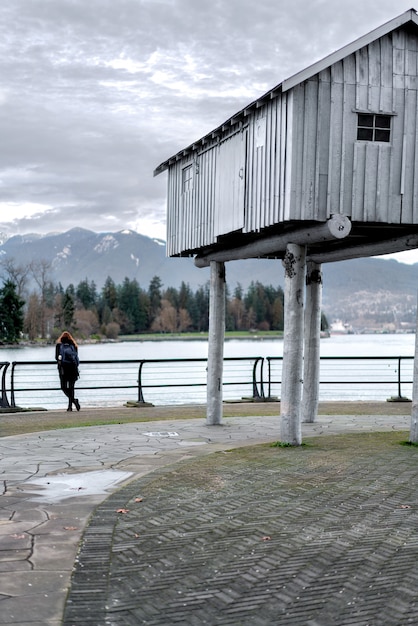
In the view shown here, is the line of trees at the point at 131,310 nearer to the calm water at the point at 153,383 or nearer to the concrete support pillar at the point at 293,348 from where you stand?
the calm water at the point at 153,383

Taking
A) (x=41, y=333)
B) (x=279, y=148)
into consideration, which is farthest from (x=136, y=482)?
(x=41, y=333)

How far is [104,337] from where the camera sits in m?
147

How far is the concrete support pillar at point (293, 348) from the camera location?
11656 millimetres

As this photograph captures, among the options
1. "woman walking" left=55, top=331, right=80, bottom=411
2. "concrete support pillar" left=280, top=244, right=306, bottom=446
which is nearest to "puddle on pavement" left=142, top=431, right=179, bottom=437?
"concrete support pillar" left=280, top=244, right=306, bottom=446

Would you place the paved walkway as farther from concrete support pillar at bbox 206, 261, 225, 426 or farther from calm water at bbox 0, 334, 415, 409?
calm water at bbox 0, 334, 415, 409

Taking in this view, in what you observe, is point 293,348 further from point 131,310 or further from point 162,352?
point 131,310

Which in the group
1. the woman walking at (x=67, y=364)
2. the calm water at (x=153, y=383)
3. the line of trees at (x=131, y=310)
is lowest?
the calm water at (x=153, y=383)

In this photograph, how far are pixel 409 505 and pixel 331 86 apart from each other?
6.17 metres

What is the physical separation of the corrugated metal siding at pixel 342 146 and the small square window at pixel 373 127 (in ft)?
0.30

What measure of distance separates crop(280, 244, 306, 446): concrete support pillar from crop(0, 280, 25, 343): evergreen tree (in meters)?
99.9

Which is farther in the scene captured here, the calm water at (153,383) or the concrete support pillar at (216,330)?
the calm water at (153,383)

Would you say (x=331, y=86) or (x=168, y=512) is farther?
(x=331, y=86)

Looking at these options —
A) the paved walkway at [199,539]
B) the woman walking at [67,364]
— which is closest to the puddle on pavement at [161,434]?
the paved walkway at [199,539]

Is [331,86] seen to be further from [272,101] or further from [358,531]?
[358,531]
